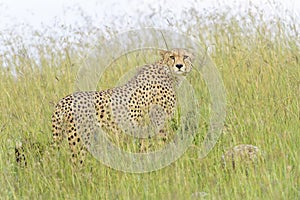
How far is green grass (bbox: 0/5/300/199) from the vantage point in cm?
285

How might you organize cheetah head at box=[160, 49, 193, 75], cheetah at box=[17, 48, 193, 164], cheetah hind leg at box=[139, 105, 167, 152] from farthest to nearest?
1. cheetah head at box=[160, 49, 193, 75]
2. cheetah at box=[17, 48, 193, 164]
3. cheetah hind leg at box=[139, 105, 167, 152]

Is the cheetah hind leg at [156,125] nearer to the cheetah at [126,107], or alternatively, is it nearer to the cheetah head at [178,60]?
the cheetah at [126,107]

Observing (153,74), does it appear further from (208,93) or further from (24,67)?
(24,67)

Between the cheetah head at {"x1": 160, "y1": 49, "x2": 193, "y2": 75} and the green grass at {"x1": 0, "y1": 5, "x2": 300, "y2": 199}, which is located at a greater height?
the cheetah head at {"x1": 160, "y1": 49, "x2": 193, "y2": 75}

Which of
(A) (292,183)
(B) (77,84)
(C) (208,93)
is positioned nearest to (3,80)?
(B) (77,84)

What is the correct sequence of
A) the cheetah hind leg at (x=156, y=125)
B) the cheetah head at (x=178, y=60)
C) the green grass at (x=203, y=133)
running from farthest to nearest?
the cheetah head at (x=178, y=60) → the cheetah hind leg at (x=156, y=125) → the green grass at (x=203, y=133)

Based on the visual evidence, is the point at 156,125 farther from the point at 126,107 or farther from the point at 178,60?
the point at 178,60

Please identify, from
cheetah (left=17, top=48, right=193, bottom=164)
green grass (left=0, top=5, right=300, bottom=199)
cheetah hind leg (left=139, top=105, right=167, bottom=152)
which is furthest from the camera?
cheetah (left=17, top=48, right=193, bottom=164)

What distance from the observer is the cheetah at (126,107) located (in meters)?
3.62

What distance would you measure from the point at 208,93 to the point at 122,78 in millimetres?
693

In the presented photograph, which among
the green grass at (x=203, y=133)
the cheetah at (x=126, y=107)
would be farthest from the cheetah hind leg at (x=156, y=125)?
the green grass at (x=203, y=133)

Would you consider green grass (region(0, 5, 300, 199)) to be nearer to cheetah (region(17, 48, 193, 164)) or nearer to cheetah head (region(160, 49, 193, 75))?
cheetah (region(17, 48, 193, 164))

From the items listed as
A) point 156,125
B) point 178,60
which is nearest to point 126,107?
point 156,125

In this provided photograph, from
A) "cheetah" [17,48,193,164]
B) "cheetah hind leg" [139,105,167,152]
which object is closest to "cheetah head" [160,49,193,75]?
"cheetah" [17,48,193,164]
